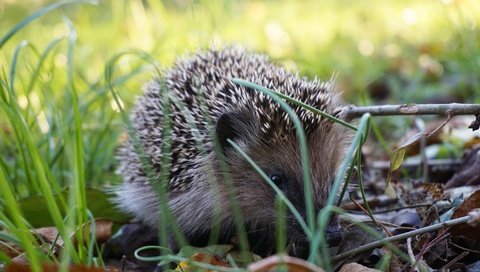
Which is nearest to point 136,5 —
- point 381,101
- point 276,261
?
point 381,101

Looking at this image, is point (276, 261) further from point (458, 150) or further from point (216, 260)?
point (458, 150)

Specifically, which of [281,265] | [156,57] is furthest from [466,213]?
[156,57]

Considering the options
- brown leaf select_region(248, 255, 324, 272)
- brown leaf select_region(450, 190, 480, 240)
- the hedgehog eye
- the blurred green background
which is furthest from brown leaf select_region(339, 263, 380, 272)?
the blurred green background

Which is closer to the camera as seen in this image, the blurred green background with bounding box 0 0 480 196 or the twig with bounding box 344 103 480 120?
the twig with bounding box 344 103 480 120

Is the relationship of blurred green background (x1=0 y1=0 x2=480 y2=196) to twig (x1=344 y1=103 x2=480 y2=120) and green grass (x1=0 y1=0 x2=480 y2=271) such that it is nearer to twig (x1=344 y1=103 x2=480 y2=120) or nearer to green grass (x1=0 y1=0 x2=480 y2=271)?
green grass (x1=0 y1=0 x2=480 y2=271)

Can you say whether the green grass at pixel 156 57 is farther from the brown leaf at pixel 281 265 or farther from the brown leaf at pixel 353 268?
the brown leaf at pixel 353 268

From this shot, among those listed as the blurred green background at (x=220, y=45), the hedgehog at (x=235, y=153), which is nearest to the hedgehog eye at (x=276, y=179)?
the hedgehog at (x=235, y=153)
